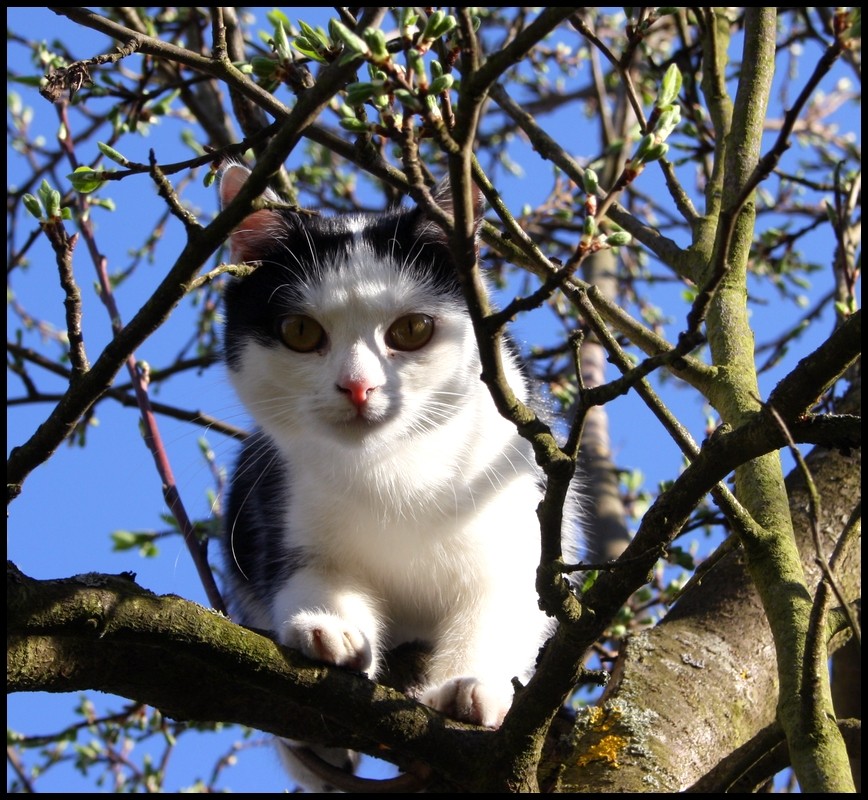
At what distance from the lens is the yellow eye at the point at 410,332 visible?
8.07 ft

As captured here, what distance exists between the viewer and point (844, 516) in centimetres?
270

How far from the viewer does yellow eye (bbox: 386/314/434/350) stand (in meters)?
2.46

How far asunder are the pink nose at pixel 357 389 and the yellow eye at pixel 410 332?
0.24m

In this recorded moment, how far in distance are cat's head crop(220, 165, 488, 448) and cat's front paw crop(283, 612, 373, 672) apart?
46 cm

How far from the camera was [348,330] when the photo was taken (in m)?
2.42

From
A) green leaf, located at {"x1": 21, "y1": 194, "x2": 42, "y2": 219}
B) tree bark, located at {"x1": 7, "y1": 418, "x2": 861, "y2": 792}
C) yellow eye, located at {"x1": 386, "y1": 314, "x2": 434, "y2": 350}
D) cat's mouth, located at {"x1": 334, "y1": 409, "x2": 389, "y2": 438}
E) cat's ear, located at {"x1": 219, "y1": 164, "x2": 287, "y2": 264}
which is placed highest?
cat's ear, located at {"x1": 219, "y1": 164, "x2": 287, "y2": 264}

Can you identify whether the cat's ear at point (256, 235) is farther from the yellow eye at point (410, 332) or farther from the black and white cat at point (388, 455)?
the yellow eye at point (410, 332)

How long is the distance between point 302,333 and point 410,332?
286 mm

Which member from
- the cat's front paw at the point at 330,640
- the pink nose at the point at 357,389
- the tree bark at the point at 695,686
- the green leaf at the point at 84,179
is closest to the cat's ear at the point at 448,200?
the pink nose at the point at 357,389

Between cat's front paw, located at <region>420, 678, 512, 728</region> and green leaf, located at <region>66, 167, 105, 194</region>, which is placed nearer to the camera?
green leaf, located at <region>66, 167, 105, 194</region>

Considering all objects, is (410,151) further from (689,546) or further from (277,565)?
(689,546)

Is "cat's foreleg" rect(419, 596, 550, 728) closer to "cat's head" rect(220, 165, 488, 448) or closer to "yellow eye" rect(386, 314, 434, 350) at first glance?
"cat's head" rect(220, 165, 488, 448)

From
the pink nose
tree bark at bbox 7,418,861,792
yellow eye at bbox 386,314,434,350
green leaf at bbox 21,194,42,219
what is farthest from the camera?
yellow eye at bbox 386,314,434,350

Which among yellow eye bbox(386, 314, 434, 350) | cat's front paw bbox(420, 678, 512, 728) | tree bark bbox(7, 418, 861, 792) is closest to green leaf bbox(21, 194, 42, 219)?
tree bark bbox(7, 418, 861, 792)
